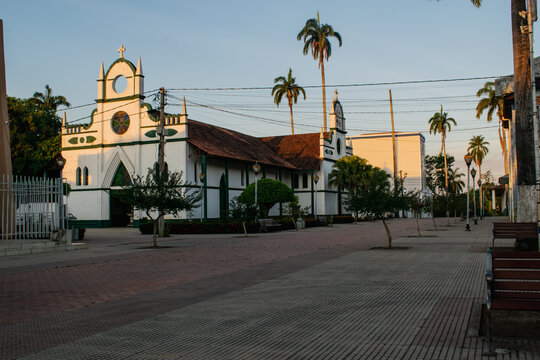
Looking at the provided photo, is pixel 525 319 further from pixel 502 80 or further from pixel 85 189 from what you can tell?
pixel 85 189

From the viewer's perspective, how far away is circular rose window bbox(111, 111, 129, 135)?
152 ft

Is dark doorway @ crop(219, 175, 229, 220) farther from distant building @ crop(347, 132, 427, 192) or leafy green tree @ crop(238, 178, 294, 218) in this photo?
distant building @ crop(347, 132, 427, 192)

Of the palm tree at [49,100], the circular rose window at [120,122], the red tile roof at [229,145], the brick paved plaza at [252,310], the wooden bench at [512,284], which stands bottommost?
the brick paved plaza at [252,310]

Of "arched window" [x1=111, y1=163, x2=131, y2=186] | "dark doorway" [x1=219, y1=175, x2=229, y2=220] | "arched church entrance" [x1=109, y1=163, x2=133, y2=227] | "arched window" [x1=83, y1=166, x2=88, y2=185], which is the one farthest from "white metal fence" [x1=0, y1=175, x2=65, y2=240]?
"arched window" [x1=83, y1=166, x2=88, y2=185]

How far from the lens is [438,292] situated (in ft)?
30.3

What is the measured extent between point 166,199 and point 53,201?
466 cm

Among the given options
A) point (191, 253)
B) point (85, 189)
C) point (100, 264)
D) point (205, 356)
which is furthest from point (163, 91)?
point (205, 356)

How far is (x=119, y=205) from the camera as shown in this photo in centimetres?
4803

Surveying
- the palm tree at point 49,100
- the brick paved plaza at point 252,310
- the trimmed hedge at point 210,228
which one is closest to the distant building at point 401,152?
the palm tree at point 49,100

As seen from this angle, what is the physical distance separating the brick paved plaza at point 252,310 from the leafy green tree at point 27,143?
3728 centimetres

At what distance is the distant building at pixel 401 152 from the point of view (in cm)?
8650

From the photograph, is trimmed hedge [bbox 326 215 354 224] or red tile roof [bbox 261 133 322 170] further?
red tile roof [bbox 261 133 322 170]

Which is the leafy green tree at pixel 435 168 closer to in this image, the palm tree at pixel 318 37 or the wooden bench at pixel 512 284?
the palm tree at pixel 318 37

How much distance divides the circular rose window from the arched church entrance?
3116 mm
